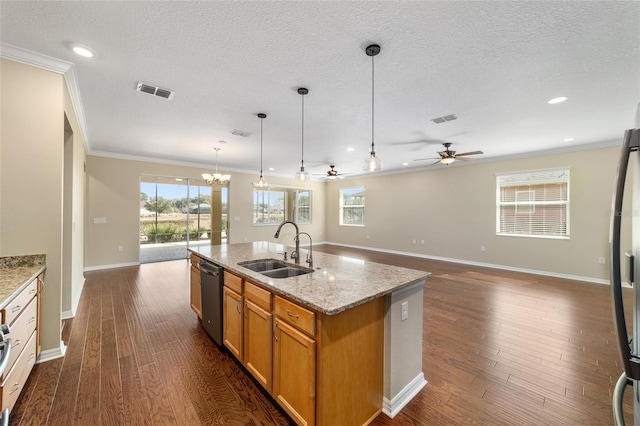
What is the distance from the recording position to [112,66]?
2.46 metres

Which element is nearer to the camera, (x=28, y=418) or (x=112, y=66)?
(x=28, y=418)

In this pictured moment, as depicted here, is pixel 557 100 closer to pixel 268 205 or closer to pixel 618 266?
pixel 618 266

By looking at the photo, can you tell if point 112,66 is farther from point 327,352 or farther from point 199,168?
point 199,168

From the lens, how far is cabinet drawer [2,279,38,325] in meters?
1.62

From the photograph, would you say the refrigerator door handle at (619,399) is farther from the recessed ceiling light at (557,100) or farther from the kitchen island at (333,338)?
the recessed ceiling light at (557,100)

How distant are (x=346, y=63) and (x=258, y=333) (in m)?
2.45

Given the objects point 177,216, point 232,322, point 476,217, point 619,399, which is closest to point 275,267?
point 232,322

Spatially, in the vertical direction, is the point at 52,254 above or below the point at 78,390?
above

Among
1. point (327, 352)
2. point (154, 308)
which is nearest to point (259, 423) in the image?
point (327, 352)

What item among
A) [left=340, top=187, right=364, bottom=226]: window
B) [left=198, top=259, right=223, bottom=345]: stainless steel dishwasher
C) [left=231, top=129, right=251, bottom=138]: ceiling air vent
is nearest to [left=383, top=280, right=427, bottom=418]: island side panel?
[left=198, top=259, right=223, bottom=345]: stainless steel dishwasher

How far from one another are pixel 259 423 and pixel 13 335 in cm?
176

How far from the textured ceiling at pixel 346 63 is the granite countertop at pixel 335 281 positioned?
6.19 feet

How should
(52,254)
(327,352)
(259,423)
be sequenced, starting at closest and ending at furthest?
(327,352), (259,423), (52,254)

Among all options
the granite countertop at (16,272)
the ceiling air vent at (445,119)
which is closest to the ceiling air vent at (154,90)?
the granite countertop at (16,272)
